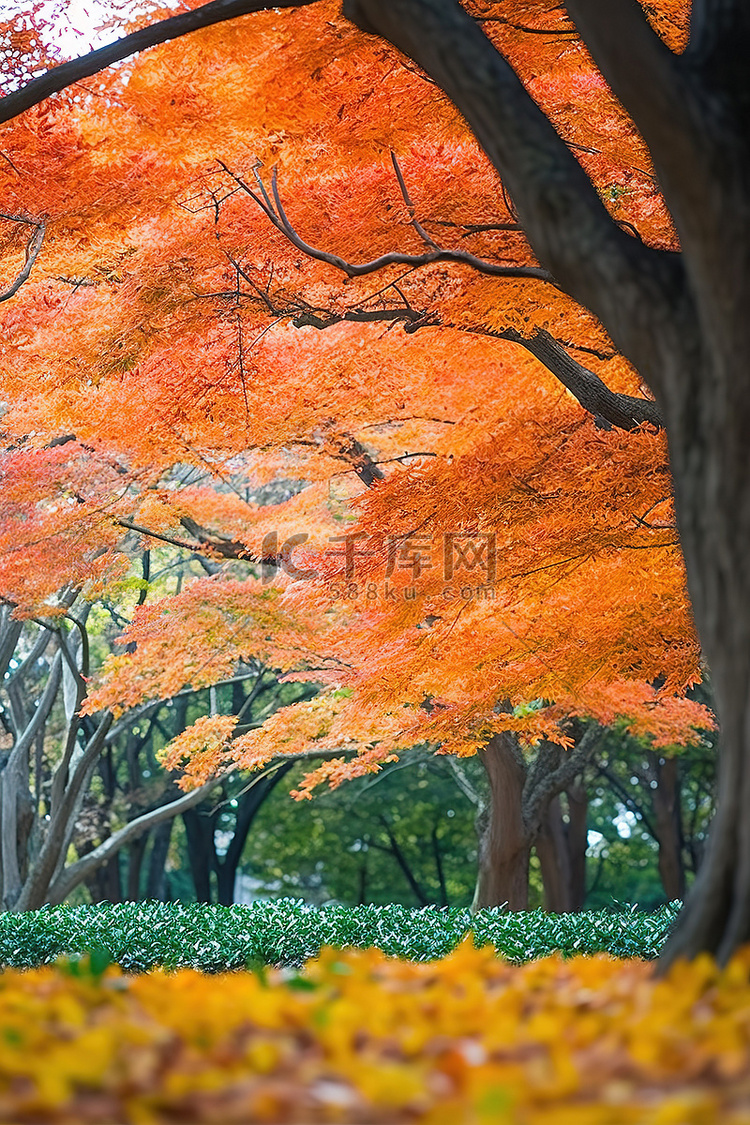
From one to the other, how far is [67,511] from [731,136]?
8.23m

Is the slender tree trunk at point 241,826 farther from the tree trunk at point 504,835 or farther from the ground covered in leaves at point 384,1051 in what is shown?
the ground covered in leaves at point 384,1051

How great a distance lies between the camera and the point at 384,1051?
1789 millimetres

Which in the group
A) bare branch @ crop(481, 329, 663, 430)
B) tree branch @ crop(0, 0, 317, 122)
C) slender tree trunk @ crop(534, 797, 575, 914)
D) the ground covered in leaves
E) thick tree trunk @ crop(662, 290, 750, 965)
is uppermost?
tree branch @ crop(0, 0, 317, 122)

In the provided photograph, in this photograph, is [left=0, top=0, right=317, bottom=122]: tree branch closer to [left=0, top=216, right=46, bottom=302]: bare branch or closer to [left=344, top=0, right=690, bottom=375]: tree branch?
[left=344, top=0, right=690, bottom=375]: tree branch

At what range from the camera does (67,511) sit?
32.9ft

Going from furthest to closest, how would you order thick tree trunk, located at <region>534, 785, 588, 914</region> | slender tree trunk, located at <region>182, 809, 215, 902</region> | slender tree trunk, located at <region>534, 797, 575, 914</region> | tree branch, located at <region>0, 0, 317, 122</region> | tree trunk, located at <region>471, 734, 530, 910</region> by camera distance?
slender tree trunk, located at <region>182, 809, 215, 902</region>, thick tree trunk, located at <region>534, 785, 588, 914</region>, slender tree trunk, located at <region>534, 797, 575, 914</region>, tree trunk, located at <region>471, 734, 530, 910</region>, tree branch, located at <region>0, 0, 317, 122</region>

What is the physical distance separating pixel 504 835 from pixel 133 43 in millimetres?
9152

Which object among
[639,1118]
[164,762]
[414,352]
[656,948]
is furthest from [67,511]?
[639,1118]

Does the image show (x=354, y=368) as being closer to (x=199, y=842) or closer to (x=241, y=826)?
(x=241, y=826)

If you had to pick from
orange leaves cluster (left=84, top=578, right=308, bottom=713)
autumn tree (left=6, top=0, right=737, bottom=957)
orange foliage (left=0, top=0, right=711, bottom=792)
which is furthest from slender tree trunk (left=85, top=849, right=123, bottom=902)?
autumn tree (left=6, top=0, right=737, bottom=957)

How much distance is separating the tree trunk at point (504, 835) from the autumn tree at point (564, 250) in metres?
4.08

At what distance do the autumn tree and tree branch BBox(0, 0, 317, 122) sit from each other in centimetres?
1

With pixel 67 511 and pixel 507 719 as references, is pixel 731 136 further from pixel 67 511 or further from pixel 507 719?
pixel 67 511

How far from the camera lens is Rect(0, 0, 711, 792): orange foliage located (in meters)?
5.07
